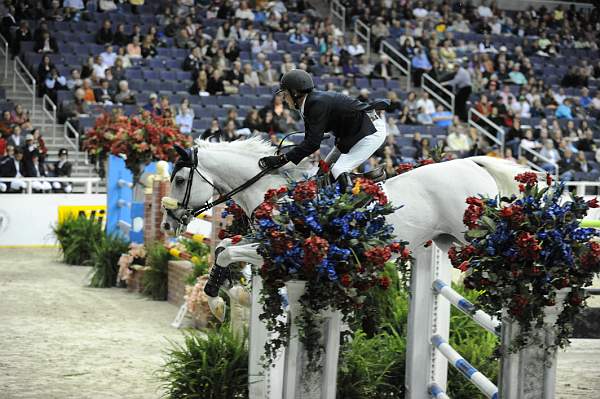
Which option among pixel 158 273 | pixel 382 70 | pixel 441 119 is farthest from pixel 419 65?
pixel 158 273

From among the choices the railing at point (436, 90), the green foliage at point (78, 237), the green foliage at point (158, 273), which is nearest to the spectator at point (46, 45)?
the green foliage at point (78, 237)

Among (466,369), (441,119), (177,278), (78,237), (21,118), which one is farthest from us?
(441,119)

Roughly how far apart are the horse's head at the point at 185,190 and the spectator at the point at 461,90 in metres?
13.6

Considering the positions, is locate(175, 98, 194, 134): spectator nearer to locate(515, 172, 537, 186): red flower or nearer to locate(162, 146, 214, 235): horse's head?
locate(162, 146, 214, 235): horse's head

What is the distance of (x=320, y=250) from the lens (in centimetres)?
434

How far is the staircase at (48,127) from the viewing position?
53.5ft

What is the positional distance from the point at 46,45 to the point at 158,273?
27.9ft

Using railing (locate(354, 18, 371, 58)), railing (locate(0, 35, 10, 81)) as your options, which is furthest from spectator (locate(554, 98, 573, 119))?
railing (locate(0, 35, 10, 81))

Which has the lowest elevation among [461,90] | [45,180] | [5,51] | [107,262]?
[107,262]

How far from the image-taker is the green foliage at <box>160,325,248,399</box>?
19.0ft

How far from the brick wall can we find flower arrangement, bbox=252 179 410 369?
16.8 ft

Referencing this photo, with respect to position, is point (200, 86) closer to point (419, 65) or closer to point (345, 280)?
point (419, 65)

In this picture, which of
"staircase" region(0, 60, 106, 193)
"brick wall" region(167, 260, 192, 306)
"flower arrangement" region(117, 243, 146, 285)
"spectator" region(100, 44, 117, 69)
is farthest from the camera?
"spectator" region(100, 44, 117, 69)

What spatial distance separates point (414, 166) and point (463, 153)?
36.1 feet
